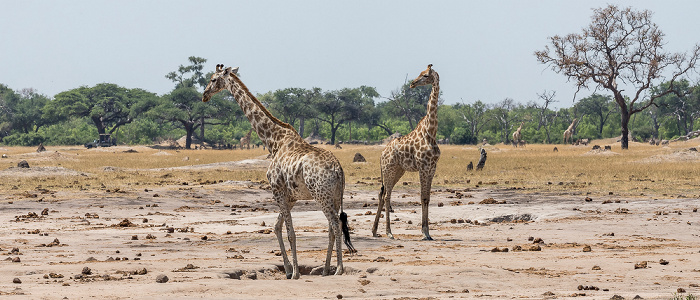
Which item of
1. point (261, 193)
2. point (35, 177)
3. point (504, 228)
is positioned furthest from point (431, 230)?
point (35, 177)

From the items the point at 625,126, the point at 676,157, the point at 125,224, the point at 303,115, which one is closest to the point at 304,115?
the point at 303,115

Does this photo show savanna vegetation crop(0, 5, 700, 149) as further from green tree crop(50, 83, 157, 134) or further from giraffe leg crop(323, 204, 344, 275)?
giraffe leg crop(323, 204, 344, 275)

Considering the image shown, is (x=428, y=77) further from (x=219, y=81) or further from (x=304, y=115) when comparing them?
(x=304, y=115)

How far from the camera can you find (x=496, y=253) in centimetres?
1270

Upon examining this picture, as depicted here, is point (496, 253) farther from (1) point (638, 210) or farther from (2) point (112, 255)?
(1) point (638, 210)

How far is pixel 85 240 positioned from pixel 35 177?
18.1 m

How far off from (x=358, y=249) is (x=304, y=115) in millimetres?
96852

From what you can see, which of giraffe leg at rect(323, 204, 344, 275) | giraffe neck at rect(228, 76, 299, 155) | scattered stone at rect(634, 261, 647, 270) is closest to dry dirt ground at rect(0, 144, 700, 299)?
scattered stone at rect(634, 261, 647, 270)

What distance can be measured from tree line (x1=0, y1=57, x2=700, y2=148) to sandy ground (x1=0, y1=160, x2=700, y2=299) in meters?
72.7

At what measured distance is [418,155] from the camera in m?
16.5

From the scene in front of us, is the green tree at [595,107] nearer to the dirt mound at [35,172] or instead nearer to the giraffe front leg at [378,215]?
the dirt mound at [35,172]

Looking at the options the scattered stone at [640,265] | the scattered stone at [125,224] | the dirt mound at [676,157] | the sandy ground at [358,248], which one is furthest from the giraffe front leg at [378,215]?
the dirt mound at [676,157]

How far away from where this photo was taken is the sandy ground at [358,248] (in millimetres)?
9367

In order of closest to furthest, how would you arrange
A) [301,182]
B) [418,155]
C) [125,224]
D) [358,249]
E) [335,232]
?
1. [335,232]
2. [301,182]
3. [358,249]
4. [418,155]
5. [125,224]
